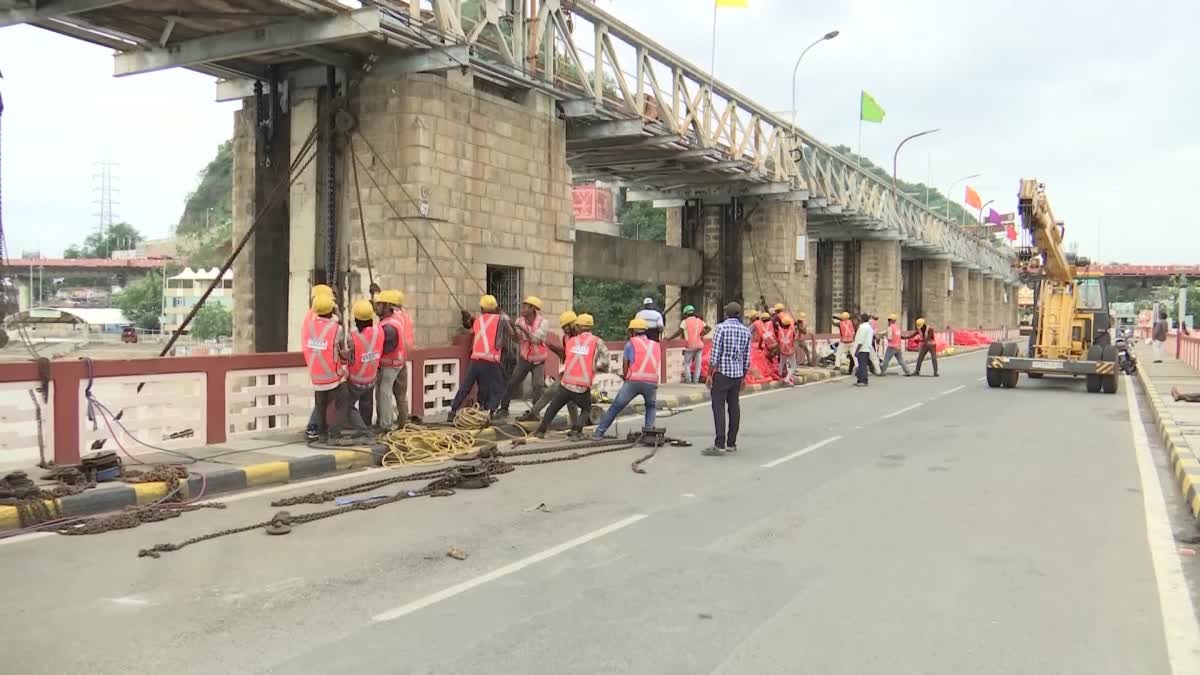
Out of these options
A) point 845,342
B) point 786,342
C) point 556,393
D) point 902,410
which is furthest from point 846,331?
point 556,393

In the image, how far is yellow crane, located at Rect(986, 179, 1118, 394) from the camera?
19906 mm

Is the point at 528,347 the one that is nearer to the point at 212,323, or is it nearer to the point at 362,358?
the point at 362,358

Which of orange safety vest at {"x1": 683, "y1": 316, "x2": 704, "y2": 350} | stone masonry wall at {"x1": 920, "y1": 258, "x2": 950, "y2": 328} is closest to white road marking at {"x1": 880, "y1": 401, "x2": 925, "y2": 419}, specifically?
orange safety vest at {"x1": 683, "y1": 316, "x2": 704, "y2": 350}

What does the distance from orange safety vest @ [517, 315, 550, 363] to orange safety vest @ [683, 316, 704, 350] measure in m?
6.93

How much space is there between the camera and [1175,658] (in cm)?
450

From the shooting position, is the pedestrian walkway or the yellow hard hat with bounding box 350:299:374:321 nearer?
the pedestrian walkway

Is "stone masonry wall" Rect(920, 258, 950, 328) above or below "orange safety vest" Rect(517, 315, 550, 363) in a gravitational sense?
above

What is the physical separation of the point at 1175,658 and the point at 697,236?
24.0 m

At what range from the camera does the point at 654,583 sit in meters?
5.56

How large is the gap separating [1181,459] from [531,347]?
767 centimetres

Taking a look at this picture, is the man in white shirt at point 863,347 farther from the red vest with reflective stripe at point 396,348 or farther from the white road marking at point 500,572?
the white road marking at point 500,572

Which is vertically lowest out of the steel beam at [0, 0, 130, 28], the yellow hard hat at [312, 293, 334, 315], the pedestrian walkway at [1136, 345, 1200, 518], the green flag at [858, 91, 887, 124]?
the pedestrian walkway at [1136, 345, 1200, 518]

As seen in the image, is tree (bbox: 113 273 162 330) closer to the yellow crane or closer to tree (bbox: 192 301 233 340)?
tree (bbox: 192 301 233 340)

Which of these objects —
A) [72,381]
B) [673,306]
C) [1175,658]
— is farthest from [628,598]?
[673,306]
